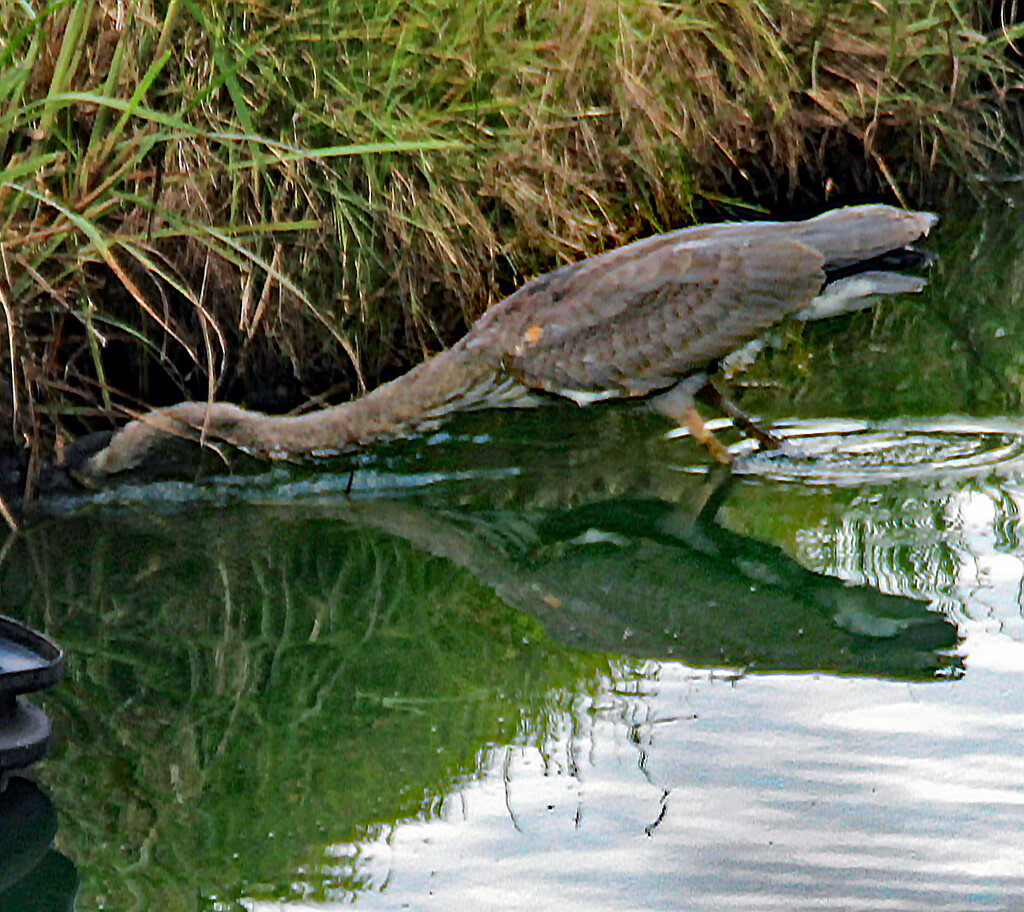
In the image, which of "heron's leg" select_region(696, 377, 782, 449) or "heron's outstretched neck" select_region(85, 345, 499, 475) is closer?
"heron's outstretched neck" select_region(85, 345, 499, 475)

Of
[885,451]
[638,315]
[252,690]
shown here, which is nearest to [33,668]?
[252,690]

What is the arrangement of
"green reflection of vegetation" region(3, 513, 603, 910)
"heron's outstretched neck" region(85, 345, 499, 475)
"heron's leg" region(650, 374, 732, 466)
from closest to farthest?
"green reflection of vegetation" region(3, 513, 603, 910), "heron's outstretched neck" region(85, 345, 499, 475), "heron's leg" region(650, 374, 732, 466)

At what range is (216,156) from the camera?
5.23m

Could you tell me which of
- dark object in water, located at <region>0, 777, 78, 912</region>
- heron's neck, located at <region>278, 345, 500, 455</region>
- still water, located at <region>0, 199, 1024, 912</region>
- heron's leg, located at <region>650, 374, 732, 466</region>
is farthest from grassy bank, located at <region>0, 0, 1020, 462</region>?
dark object in water, located at <region>0, 777, 78, 912</region>

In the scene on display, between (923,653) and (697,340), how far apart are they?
1.60m

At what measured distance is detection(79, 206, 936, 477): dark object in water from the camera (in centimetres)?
514

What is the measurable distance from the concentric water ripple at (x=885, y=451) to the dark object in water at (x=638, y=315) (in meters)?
0.42

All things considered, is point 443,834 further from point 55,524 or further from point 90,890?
point 55,524

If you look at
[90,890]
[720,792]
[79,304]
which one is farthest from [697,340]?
[90,890]

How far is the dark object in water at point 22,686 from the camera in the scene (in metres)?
3.02

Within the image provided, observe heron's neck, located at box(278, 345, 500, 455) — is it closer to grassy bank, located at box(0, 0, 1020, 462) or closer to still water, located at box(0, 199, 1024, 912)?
still water, located at box(0, 199, 1024, 912)

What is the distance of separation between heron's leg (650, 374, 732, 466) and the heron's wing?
203 millimetres

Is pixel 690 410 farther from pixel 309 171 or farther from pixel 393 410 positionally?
pixel 309 171

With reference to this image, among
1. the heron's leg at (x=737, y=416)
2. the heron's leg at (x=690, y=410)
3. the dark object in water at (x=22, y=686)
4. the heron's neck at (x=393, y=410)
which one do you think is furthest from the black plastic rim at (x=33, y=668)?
the heron's leg at (x=737, y=416)
